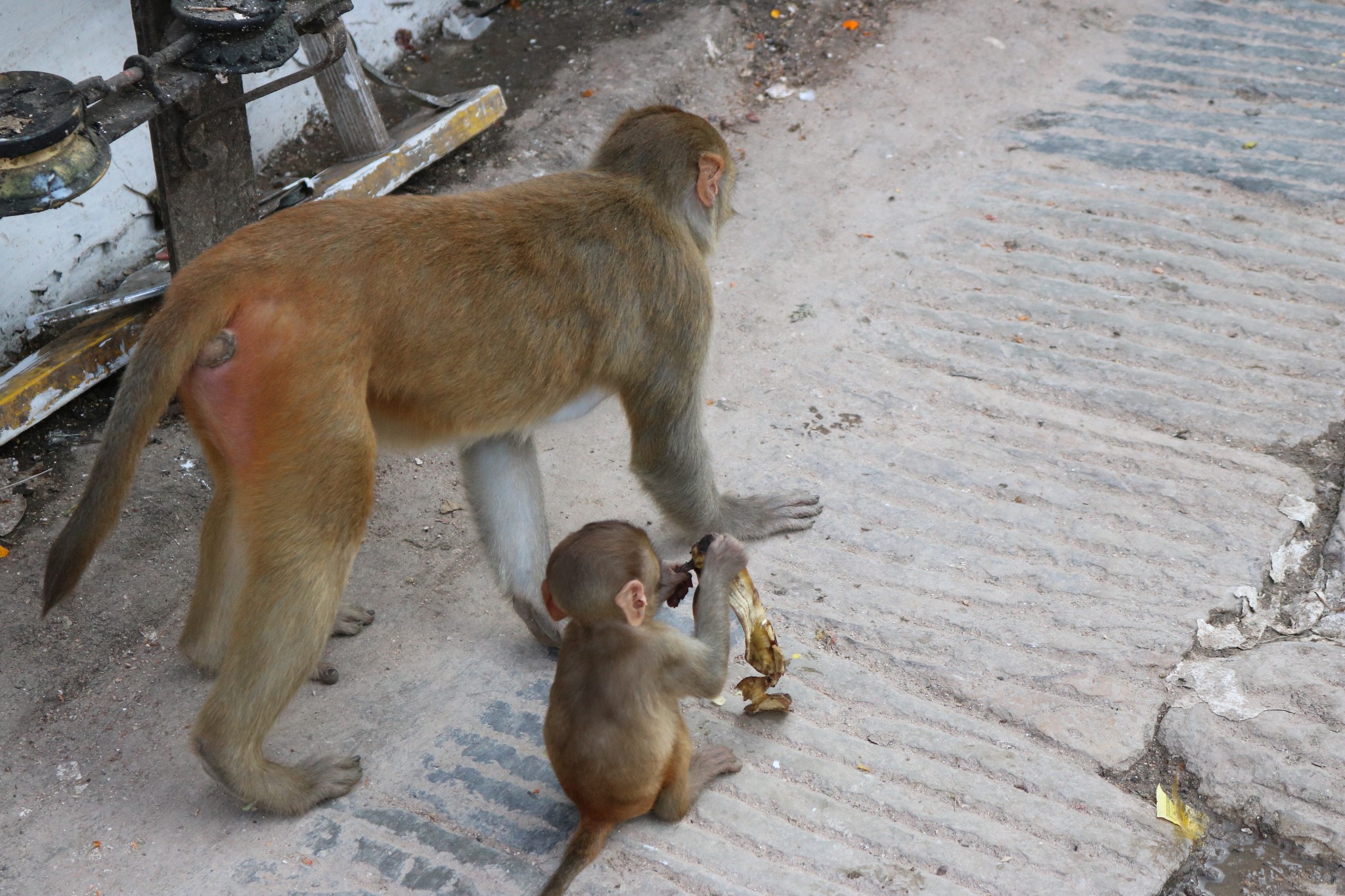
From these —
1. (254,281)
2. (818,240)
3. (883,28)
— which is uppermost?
(254,281)

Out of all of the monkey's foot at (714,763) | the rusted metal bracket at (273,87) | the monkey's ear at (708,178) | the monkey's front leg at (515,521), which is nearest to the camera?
the monkey's foot at (714,763)

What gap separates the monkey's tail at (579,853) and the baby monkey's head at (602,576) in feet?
2.08

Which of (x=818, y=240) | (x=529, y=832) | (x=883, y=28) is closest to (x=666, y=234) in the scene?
(x=529, y=832)

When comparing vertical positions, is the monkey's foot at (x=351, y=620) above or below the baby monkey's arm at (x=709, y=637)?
below

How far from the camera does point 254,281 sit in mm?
3574

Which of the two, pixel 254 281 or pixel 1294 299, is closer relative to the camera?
pixel 254 281

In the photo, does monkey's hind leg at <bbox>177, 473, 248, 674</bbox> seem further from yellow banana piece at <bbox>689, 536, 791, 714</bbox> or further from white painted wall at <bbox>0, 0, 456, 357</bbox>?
white painted wall at <bbox>0, 0, 456, 357</bbox>

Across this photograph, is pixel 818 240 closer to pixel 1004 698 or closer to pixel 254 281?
pixel 1004 698

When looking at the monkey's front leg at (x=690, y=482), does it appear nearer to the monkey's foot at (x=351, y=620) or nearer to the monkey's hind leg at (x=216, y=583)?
the monkey's foot at (x=351, y=620)

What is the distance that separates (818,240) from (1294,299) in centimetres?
254

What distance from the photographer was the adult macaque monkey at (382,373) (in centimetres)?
352

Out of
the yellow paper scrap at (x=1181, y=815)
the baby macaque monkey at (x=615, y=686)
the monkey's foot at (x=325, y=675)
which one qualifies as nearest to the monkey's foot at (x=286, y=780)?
the monkey's foot at (x=325, y=675)

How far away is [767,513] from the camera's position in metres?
5.16

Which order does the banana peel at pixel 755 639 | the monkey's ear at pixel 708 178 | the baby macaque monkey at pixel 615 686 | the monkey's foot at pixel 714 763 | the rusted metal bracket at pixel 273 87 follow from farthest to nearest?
the rusted metal bracket at pixel 273 87, the monkey's ear at pixel 708 178, the banana peel at pixel 755 639, the monkey's foot at pixel 714 763, the baby macaque monkey at pixel 615 686
